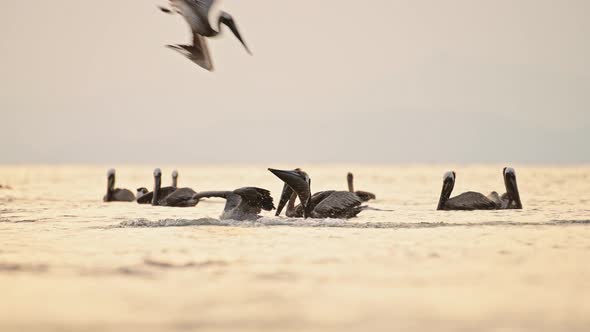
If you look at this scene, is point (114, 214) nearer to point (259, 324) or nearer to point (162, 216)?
point (162, 216)

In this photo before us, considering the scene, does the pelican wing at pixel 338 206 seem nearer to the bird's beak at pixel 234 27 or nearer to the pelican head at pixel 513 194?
the bird's beak at pixel 234 27

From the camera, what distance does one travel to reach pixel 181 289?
649 cm

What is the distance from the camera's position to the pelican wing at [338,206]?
14328mm

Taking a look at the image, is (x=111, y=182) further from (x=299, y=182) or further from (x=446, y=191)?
(x=299, y=182)

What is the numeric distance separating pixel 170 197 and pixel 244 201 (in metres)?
5.87

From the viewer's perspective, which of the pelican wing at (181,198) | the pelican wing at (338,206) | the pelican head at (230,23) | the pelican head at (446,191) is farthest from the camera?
the pelican wing at (181,198)

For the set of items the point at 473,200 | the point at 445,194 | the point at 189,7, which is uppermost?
the point at 189,7

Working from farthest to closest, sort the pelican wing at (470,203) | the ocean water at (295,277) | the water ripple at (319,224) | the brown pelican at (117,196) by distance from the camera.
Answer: the brown pelican at (117,196) < the pelican wing at (470,203) < the water ripple at (319,224) < the ocean water at (295,277)

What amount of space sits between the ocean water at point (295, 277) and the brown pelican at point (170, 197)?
588 cm

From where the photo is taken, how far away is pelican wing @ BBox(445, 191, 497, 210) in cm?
1656

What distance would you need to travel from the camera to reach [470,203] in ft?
54.5

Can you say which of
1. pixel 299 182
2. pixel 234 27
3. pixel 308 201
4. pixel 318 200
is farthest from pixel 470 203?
pixel 234 27

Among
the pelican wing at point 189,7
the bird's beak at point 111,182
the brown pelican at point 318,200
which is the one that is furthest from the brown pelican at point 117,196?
the pelican wing at point 189,7

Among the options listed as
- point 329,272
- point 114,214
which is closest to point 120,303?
point 329,272
